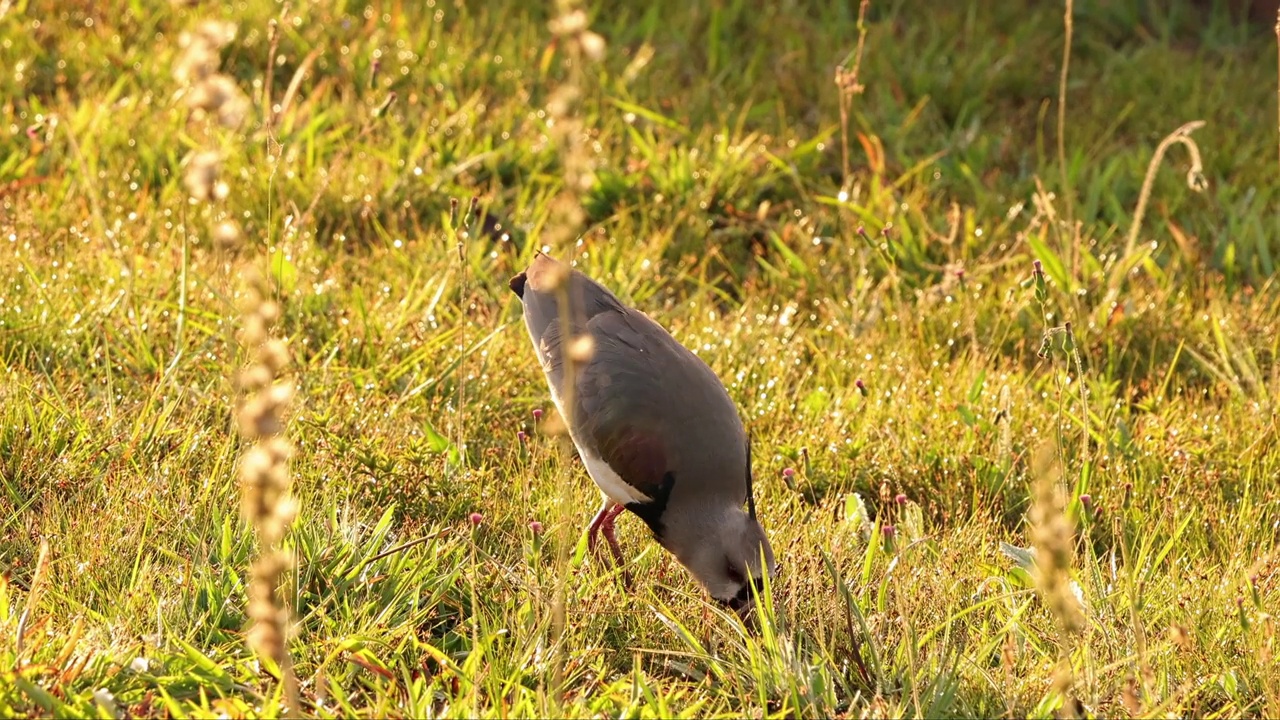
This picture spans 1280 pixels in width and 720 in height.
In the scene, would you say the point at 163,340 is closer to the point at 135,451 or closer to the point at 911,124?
the point at 135,451

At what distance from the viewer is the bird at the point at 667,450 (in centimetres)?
371

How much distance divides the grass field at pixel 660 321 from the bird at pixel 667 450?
13 centimetres

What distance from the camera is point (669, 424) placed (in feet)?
13.0

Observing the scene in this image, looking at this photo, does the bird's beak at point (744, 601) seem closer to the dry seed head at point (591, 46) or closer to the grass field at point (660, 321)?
the grass field at point (660, 321)

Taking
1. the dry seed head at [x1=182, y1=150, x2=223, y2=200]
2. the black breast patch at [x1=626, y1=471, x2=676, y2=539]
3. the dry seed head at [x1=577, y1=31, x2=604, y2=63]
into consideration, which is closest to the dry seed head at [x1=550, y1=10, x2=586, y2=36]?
the dry seed head at [x1=577, y1=31, x2=604, y2=63]

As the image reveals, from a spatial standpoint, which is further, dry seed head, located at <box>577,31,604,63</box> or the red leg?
the red leg

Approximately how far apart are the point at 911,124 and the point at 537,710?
4434 millimetres

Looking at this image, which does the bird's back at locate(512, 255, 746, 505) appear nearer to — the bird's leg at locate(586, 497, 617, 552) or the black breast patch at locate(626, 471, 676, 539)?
the black breast patch at locate(626, 471, 676, 539)

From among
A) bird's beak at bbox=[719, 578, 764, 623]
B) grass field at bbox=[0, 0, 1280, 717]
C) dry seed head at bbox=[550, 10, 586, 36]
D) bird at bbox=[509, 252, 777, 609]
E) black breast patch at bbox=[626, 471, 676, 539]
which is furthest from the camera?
black breast patch at bbox=[626, 471, 676, 539]

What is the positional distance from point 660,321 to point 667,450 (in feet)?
4.88

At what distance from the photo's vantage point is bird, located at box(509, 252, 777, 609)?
371 centimetres

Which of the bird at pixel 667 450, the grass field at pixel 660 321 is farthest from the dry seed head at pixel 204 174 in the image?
the bird at pixel 667 450

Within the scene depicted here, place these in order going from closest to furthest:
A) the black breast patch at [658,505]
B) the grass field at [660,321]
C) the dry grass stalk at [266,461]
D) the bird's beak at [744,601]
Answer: the dry grass stalk at [266,461] → the grass field at [660,321] → the bird's beak at [744,601] → the black breast patch at [658,505]

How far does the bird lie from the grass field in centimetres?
13
